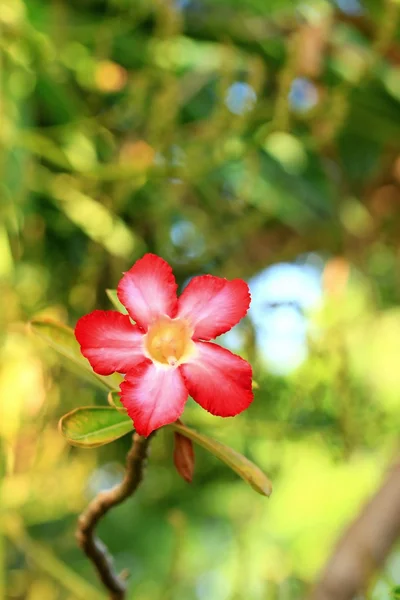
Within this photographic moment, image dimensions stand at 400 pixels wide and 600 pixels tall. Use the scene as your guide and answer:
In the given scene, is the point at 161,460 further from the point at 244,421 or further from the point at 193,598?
the point at 193,598

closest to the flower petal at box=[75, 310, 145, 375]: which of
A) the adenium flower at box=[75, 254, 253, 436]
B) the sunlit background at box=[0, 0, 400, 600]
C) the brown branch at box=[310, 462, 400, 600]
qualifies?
the adenium flower at box=[75, 254, 253, 436]

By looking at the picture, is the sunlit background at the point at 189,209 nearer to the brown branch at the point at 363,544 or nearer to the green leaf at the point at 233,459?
the brown branch at the point at 363,544

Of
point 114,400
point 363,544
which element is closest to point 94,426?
point 114,400

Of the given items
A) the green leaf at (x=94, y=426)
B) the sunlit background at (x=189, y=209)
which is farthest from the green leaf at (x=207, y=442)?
the sunlit background at (x=189, y=209)

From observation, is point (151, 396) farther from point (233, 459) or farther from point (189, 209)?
point (189, 209)

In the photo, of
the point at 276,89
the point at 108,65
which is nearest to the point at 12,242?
the point at 108,65

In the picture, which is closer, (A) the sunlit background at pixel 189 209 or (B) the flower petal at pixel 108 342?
(B) the flower petal at pixel 108 342
